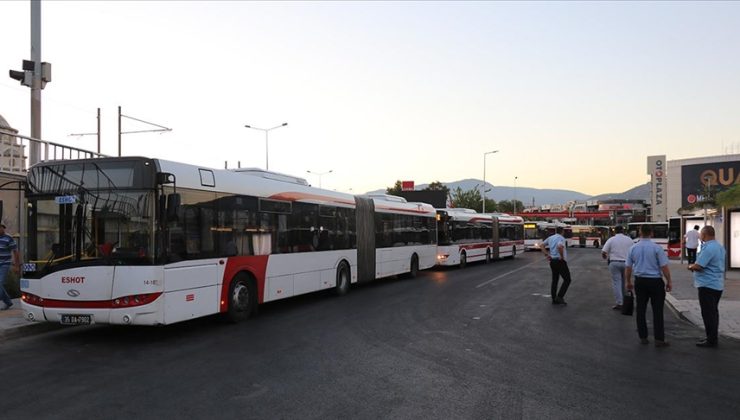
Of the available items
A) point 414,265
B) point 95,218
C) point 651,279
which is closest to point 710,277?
point 651,279

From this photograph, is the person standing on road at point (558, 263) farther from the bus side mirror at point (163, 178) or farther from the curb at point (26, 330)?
the curb at point (26, 330)

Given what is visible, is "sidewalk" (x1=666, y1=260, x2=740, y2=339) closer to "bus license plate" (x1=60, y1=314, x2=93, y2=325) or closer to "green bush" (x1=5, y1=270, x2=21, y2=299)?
"bus license plate" (x1=60, y1=314, x2=93, y2=325)

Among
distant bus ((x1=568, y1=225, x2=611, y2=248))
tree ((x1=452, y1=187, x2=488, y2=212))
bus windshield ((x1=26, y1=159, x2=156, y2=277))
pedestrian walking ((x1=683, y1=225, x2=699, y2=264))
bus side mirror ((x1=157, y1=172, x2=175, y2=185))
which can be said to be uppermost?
tree ((x1=452, y1=187, x2=488, y2=212))

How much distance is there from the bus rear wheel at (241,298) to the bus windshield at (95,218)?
224 centimetres

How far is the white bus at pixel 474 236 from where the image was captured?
84.5ft

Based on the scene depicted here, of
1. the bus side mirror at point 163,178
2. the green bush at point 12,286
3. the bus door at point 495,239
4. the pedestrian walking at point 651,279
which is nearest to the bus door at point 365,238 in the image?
the bus side mirror at point 163,178

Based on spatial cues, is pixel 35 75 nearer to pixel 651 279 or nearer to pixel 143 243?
pixel 143 243

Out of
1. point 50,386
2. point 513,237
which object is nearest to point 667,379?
point 50,386

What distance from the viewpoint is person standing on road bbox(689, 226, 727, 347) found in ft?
26.3

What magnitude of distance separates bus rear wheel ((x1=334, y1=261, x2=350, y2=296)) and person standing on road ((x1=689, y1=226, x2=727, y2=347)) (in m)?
8.94

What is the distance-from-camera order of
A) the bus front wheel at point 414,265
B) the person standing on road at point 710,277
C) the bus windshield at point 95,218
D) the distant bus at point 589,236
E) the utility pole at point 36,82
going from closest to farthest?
the person standing on road at point 710,277, the bus windshield at point 95,218, the utility pole at point 36,82, the bus front wheel at point 414,265, the distant bus at point 589,236

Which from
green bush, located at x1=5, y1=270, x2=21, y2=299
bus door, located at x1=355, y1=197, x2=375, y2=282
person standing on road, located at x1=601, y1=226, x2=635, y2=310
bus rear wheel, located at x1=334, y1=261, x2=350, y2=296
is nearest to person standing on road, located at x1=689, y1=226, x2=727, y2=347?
person standing on road, located at x1=601, y1=226, x2=635, y2=310

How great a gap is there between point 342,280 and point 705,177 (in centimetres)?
3970

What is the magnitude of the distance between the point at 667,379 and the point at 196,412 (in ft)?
17.1
